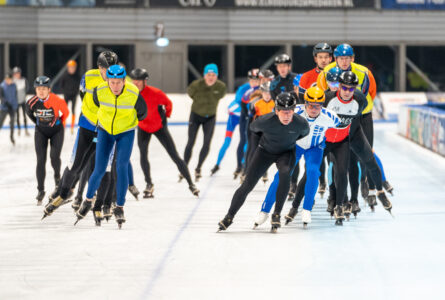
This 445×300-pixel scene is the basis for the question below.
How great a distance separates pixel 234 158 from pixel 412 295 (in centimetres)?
1148

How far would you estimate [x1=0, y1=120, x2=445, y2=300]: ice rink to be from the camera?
6.77 m

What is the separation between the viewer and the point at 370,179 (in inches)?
424

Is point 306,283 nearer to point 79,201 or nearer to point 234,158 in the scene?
point 79,201

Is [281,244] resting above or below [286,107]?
below

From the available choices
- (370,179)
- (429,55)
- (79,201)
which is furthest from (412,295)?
(429,55)

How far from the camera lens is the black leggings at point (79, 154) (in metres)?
9.85

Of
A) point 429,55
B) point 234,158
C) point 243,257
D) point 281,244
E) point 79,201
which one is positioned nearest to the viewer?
point 243,257

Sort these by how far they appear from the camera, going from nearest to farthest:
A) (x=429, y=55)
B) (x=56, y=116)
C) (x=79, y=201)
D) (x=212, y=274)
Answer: (x=212, y=274) < (x=79, y=201) < (x=56, y=116) < (x=429, y=55)

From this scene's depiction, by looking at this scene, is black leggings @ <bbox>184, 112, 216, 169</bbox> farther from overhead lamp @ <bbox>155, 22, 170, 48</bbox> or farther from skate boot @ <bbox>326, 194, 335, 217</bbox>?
overhead lamp @ <bbox>155, 22, 170, 48</bbox>

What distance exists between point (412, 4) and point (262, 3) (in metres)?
5.70

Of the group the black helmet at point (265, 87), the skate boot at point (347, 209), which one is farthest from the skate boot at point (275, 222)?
the black helmet at point (265, 87)

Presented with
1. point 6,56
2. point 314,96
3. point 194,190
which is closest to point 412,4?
point 6,56

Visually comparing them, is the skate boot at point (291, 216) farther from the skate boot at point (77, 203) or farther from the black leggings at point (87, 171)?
the skate boot at point (77, 203)

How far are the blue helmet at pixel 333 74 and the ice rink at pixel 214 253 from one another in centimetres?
156
